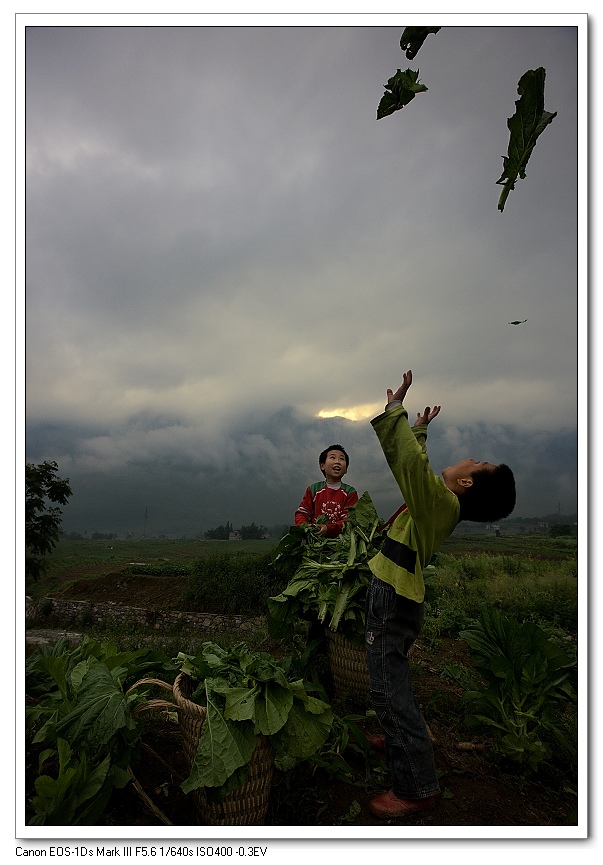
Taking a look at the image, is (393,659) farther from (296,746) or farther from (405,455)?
(405,455)

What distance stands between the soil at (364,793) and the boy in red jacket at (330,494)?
65.2 inches

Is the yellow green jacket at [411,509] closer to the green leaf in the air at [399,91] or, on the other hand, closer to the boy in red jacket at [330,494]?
the green leaf in the air at [399,91]

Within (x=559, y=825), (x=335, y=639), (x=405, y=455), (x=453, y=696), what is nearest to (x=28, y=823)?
(x=335, y=639)

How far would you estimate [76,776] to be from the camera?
192 cm

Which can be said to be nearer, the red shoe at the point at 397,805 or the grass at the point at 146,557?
the red shoe at the point at 397,805

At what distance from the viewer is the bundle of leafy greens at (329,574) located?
3270mm

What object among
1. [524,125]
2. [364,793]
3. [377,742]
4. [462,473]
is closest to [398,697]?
[364,793]

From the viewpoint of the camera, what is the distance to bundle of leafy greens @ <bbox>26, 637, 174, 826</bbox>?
6.28 feet

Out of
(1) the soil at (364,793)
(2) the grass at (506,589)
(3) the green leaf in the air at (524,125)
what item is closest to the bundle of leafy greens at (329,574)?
(1) the soil at (364,793)

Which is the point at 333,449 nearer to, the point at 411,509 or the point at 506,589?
the point at 411,509

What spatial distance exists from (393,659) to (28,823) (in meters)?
1.62

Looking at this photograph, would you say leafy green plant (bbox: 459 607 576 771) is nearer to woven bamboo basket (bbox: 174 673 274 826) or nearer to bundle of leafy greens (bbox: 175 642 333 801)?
bundle of leafy greens (bbox: 175 642 333 801)

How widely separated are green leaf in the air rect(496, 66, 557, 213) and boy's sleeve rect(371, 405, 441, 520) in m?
0.94

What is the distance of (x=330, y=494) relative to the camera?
4.40 meters
